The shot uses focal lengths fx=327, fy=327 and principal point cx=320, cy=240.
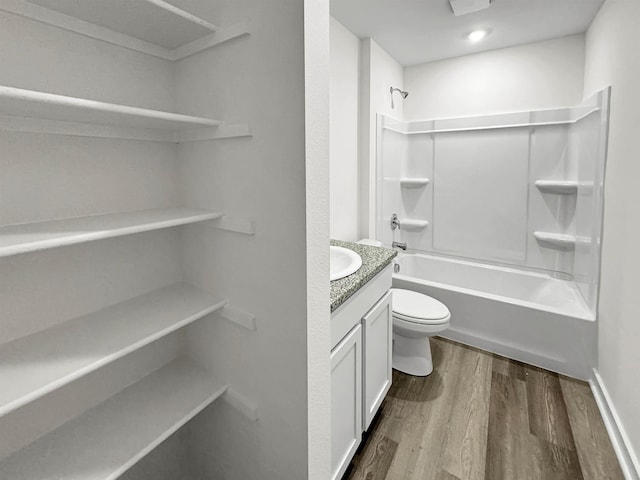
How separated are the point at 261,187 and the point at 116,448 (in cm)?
86

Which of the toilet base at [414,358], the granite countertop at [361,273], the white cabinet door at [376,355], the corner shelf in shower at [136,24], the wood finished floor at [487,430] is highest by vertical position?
the corner shelf in shower at [136,24]

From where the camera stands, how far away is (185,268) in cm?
132

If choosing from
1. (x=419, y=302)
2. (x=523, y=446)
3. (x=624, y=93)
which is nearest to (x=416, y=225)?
(x=419, y=302)

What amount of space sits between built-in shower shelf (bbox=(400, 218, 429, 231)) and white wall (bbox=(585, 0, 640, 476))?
161cm

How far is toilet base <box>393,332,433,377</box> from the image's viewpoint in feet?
7.30

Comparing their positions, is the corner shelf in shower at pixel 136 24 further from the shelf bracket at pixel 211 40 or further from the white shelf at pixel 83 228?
the white shelf at pixel 83 228

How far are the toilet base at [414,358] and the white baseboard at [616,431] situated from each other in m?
0.93

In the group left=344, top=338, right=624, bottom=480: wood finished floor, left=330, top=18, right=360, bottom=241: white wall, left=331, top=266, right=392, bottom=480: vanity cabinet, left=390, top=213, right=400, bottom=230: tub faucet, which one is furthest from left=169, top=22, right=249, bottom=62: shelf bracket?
left=390, top=213, right=400, bottom=230: tub faucet

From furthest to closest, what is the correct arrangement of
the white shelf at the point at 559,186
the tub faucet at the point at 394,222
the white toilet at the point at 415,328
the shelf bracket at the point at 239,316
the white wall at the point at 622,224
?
1. the tub faucet at the point at 394,222
2. the white shelf at the point at 559,186
3. the white toilet at the point at 415,328
4. the white wall at the point at 622,224
5. the shelf bracket at the point at 239,316

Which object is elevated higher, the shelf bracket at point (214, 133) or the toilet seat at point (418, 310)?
the shelf bracket at point (214, 133)

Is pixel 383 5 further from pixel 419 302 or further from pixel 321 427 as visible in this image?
pixel 321 427

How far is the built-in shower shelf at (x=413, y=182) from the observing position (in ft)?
11.1

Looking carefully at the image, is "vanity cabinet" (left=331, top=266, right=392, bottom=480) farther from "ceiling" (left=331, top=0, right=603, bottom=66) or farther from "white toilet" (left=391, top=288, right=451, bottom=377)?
"ceiling" (left=331, top=0, right=603, bottom=66)

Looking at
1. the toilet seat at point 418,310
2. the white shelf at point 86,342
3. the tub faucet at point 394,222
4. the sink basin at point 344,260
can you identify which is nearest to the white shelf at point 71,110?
the white shelf at point 86,342
